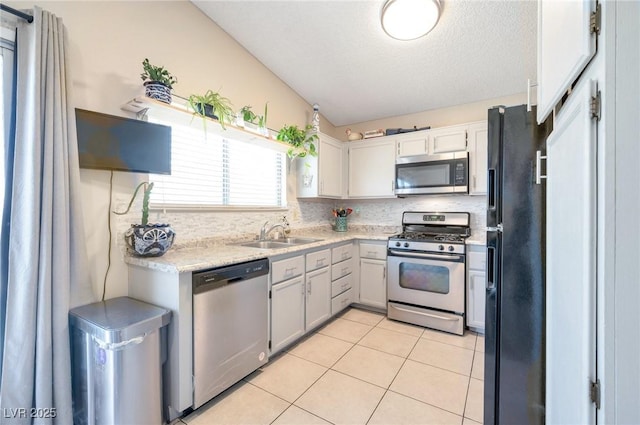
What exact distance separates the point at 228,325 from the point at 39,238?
3.65 ft

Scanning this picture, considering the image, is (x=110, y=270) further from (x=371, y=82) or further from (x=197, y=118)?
(x=371, y=82)

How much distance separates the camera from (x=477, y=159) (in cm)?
299

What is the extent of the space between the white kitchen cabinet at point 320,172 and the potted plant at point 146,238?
186 cm

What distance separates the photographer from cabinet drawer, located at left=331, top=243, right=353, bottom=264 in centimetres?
296

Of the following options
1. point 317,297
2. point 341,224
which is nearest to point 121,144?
point 317,297

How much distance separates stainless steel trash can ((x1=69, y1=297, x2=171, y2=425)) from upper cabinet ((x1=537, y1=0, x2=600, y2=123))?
6.36 ft

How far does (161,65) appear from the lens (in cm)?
208

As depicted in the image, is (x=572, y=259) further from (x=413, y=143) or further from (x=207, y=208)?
(x=413, y=143)

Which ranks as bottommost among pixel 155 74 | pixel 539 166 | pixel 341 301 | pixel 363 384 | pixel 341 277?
pixel 363 384

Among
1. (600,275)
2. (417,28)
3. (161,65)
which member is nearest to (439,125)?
(417,28)

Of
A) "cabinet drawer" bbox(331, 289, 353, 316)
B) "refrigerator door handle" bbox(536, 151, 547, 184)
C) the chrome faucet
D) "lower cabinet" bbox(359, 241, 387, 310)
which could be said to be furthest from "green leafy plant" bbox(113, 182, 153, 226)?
"lower cabinet" bbox(359, 241, 387, 310)

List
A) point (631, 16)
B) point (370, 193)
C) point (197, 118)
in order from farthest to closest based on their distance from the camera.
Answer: point (370, 193) → point (197, 118) → point (631, 16)

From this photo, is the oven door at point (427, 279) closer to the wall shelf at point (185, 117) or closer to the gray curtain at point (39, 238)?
the wall shelf at point (185, 117)

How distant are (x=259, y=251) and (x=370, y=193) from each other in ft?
6.72
